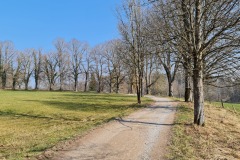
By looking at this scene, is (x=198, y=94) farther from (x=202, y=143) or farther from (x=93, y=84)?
(x=93, y=84)

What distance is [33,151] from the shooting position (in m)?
6.90

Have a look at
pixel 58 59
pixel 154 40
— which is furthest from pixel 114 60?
pixel 154 40

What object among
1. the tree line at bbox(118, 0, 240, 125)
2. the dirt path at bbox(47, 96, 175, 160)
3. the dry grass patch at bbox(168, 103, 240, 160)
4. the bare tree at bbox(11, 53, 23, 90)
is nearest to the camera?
the dirt path at bbox(47, 96, 175, 160)

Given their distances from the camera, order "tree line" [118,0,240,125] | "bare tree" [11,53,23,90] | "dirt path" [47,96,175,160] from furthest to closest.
→ "bare tree" [11,53,23,90] < "tree line" [118,0,240,125] < "dirt path" [47,96,175,160]

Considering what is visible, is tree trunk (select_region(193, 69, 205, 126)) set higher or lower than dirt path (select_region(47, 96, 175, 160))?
higher

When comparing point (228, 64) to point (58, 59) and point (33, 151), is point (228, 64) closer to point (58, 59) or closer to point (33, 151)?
point (33, 151)

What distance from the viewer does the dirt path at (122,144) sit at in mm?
6582

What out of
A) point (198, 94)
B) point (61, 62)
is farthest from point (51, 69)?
point (198, 94)

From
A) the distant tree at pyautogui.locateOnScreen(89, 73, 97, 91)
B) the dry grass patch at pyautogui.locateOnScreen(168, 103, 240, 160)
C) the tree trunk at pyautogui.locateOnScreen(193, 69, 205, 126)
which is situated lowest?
the dry grass patch at pyautogui.locateOnScreen(168, 103, 240, 160)

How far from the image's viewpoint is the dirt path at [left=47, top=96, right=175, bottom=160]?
6582 mm

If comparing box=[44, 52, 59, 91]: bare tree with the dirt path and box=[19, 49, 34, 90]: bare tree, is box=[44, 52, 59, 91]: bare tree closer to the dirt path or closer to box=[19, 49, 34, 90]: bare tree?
box=[19, 49, 34, 90]: bare tree

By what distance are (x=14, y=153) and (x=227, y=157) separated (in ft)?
21.4

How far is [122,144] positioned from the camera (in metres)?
7.71

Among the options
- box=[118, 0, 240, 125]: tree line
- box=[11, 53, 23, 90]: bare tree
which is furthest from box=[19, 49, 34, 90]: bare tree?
box=[118, 0, 240, 125]: tree line
